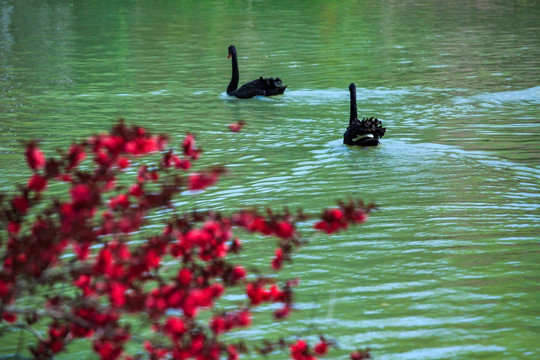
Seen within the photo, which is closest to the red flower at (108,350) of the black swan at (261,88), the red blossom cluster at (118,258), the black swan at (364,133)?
the red blossom cluster at (118,258)

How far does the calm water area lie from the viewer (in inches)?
253

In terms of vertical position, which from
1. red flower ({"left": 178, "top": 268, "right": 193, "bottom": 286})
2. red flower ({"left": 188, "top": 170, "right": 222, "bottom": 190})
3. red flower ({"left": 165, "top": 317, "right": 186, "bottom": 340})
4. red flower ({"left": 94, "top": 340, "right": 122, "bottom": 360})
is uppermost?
red flower ({"left": 188, "top": 170, "right": 222, "bottom": 190})

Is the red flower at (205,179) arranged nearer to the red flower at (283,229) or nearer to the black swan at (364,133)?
the red flower at (283,229)

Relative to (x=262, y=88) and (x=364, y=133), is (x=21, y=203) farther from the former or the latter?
(x=262, y=88)

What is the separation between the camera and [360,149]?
1207 cm

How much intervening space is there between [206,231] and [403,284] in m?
3.16

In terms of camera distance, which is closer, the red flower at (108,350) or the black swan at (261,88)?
the red flower at (108,350)

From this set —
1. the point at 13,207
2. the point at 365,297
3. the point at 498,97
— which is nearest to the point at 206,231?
the point at 13,207

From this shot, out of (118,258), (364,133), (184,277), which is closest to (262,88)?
(364,133)

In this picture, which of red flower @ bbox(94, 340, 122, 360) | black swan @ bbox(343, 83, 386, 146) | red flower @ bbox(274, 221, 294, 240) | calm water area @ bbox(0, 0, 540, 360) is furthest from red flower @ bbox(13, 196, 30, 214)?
black swan @ bbox(343, 83, 386, 146)

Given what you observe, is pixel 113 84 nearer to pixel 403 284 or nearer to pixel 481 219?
pixel 481 219

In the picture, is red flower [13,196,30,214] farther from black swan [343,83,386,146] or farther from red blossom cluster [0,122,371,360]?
black swan [343,83,386,146]

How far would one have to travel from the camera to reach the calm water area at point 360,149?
643cm

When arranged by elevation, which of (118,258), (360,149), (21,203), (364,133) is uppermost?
(21,203)
